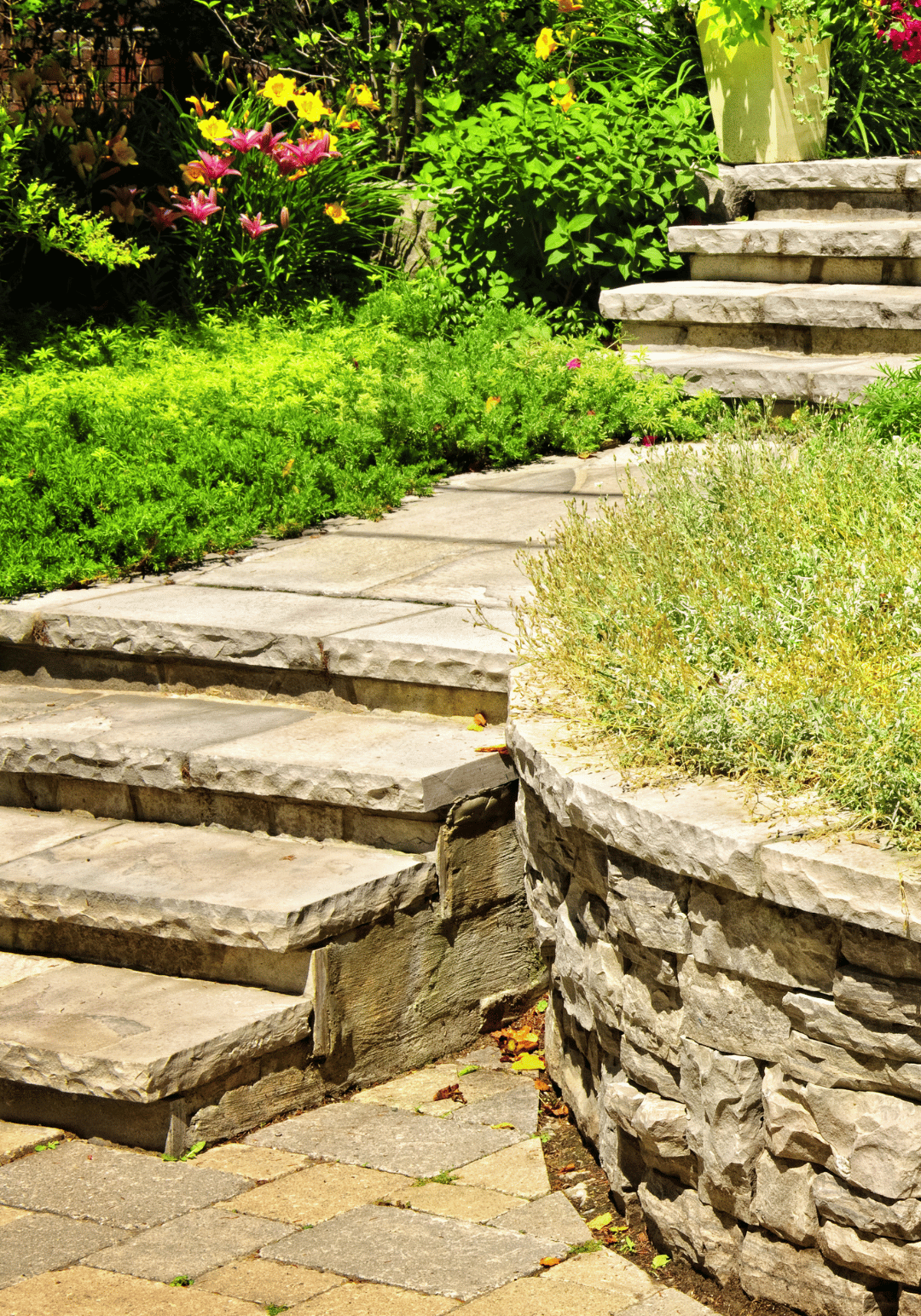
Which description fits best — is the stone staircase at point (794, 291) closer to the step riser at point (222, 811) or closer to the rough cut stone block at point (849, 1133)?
the step riser at point (222, 811)

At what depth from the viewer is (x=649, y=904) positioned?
2434 millimetres

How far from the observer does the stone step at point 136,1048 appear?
2.75 metres

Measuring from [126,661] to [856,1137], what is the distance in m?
2.51

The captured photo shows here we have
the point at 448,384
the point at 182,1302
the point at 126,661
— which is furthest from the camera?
the point at 448,384

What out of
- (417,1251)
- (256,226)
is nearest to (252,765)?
(417,1251)

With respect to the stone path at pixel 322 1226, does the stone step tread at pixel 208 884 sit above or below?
above

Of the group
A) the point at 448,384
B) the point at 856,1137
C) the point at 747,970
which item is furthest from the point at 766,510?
the point at 448,384

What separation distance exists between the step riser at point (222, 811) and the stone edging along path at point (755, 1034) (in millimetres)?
619

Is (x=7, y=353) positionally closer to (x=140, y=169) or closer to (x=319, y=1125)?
(x=140, y=169)

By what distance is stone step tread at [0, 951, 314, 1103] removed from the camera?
275 centimetres

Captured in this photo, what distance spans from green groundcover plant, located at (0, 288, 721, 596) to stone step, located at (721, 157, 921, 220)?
1.31 m

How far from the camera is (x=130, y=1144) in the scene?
9.31 feet

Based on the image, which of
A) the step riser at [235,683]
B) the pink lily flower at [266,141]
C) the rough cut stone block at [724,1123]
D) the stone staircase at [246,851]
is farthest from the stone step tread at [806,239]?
the rough cut stone block at [724,1123]

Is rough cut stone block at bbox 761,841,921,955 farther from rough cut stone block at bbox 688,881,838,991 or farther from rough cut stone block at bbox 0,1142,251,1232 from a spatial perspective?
rough cut stone block at bbox 0,1142,251,1232
